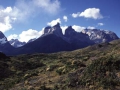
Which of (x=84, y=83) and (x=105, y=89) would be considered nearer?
(x=105, y=89)

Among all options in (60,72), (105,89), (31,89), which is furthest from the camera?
(60,72)

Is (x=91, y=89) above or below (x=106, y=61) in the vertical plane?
below

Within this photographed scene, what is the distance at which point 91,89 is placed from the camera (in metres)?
18.2

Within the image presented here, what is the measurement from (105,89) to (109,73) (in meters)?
2.98

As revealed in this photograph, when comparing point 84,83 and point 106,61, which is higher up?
point 106,61

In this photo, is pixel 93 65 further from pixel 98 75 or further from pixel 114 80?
pixel 114 80

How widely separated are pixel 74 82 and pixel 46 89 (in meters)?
3.07

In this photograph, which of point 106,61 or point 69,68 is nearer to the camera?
point 106,61

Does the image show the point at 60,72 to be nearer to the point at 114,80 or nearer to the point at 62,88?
the point at 62,88

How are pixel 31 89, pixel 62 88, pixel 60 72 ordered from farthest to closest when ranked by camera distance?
pixel 60 72
pixel 31 89
pixel 62 88

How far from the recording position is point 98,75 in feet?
66.5

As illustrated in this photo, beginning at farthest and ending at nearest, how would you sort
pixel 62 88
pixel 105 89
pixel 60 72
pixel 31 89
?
1. pixel 60 72
2. pixel 31 89
3. pixel 62 88
4. pixel 105 89

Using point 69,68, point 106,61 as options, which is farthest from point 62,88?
point 69,68

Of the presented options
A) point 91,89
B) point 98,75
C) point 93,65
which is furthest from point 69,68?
point 91,89
